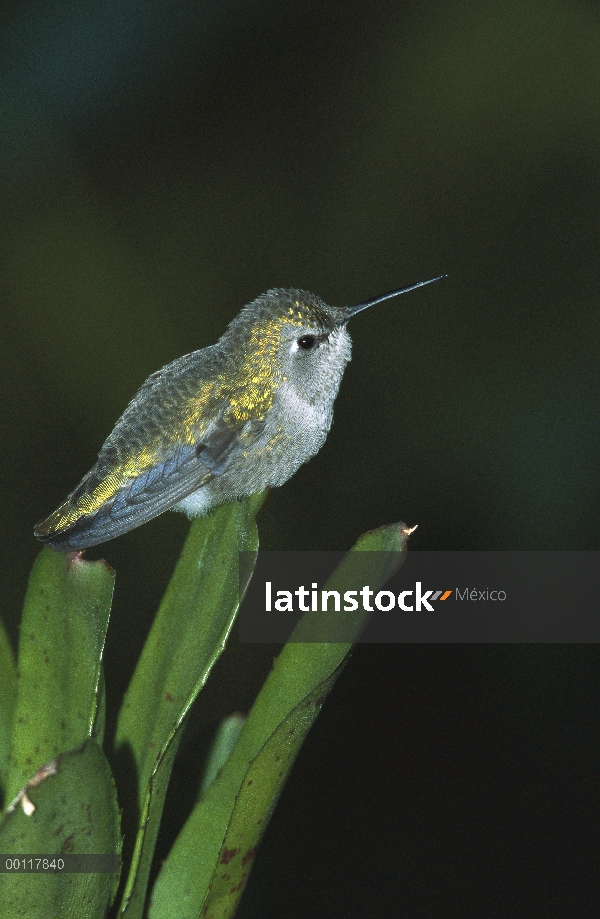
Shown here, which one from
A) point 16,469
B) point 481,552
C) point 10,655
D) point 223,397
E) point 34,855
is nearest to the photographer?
point 34,855

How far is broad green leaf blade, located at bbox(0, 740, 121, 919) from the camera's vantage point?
1.72 ft

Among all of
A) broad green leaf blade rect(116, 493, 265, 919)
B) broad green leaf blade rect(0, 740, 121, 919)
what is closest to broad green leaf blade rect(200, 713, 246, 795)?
broad green leaf blade rect(116, 493, 265, 919)

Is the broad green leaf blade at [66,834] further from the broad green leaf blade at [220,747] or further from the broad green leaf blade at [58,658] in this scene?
the broad green leaf blade at [220,747]

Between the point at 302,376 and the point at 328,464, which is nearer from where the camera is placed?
the point at 302,376

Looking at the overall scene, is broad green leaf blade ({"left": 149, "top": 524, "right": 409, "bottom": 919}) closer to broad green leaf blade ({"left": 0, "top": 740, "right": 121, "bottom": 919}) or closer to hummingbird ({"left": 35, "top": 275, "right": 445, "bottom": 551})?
broad green leaf blade ({"left": 0, "top": 740, "right": 121, "bottom": 919})

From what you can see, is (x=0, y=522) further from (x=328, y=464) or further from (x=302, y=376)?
(x=302, y=376)

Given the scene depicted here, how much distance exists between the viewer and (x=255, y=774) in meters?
0.59

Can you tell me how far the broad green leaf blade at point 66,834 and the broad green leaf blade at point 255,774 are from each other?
90 millimetres

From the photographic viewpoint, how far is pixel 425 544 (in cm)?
167

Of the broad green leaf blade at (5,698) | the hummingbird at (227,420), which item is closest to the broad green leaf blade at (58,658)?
the broad green leaf blade at (5,698)

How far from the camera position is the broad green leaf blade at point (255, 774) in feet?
1.95

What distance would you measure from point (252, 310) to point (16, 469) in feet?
3.13

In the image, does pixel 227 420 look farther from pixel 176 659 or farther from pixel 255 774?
pixel 255 774

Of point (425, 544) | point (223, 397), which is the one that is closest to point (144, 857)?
point (223, 397)
